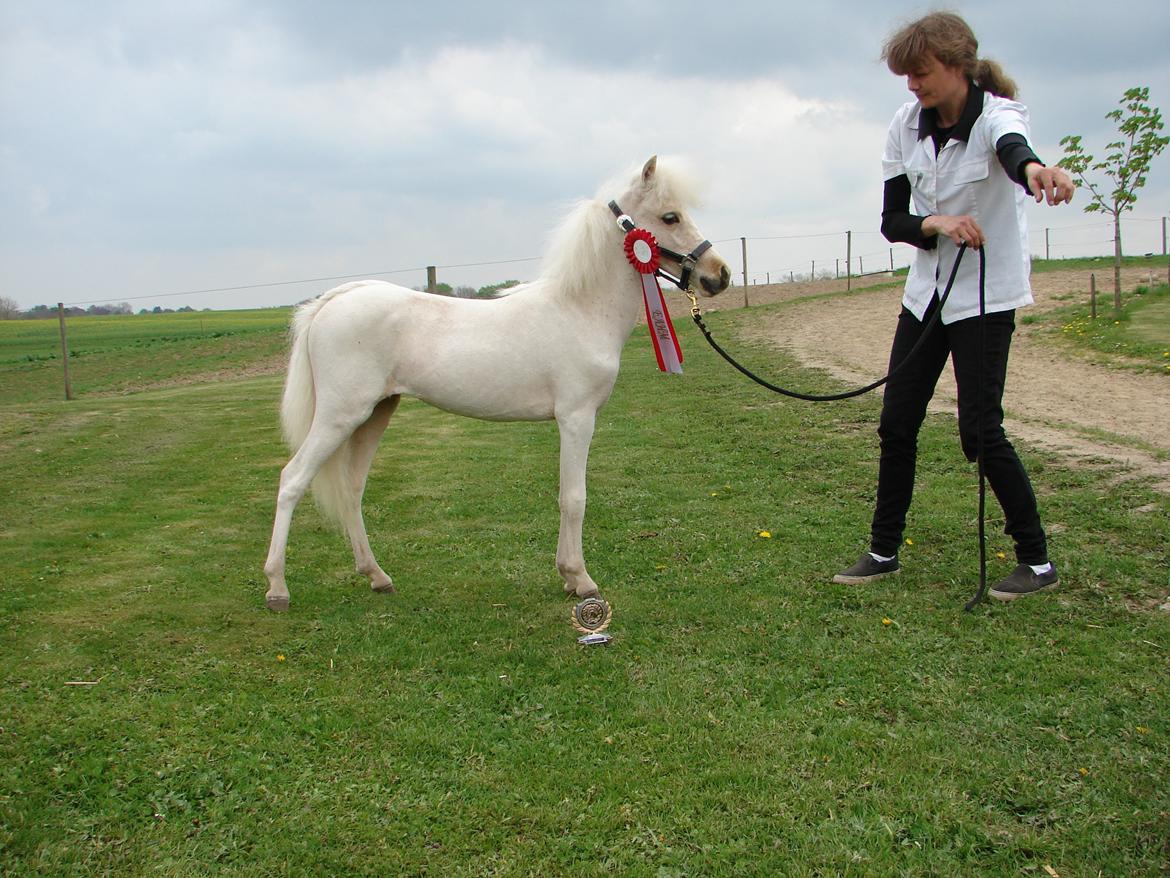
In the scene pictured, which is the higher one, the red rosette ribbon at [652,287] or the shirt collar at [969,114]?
the shirt collar at [969,114]

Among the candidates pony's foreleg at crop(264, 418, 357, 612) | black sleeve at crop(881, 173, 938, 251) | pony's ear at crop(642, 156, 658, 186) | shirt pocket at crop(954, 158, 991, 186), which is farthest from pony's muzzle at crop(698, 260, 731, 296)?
pony's foreleg at crop(264, 418, 357, 612)

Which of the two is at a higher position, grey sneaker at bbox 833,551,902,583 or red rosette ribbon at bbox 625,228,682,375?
red rosette ribbon at bbox 625,228,682,375

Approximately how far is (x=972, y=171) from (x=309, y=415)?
348 cm

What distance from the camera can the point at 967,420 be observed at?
165 inches

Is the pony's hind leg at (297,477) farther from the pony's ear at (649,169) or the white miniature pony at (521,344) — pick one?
the pony's ear at (649,169)

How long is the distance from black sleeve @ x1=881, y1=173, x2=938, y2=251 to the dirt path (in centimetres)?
281

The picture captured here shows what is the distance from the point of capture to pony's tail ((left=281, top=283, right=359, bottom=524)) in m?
4.47

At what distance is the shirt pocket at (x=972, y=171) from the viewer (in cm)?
394

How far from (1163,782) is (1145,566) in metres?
2.05

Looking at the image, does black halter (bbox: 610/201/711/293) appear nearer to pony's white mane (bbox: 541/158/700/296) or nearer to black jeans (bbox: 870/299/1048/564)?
pony's white mane (bbox: 541/158/700/296)

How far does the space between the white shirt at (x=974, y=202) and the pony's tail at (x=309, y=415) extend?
9.57ft

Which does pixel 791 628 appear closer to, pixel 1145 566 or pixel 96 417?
pixel 1145 566

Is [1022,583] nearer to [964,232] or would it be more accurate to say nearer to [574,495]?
[964,232]

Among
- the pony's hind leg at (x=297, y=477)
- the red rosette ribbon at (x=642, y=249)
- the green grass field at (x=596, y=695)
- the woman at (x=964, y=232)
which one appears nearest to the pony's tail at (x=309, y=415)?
the pony's hind leg at (x=297, y=477)
